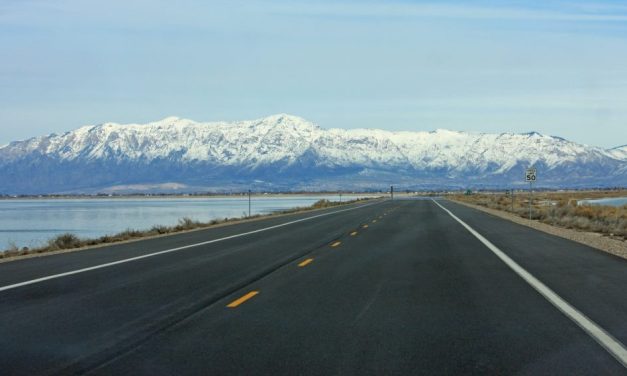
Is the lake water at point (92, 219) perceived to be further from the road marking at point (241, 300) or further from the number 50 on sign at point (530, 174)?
the road marking at point (241, 300)

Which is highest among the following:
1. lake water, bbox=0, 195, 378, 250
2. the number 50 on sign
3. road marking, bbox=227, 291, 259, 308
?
the number 50 on sign

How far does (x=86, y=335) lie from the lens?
8930mm

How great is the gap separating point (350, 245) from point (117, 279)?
9.35m

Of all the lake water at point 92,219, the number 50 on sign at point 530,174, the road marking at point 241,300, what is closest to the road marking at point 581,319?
the road marking at point 241,300

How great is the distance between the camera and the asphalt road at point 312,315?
765 cm

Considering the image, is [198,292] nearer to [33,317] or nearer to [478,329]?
[33,317]

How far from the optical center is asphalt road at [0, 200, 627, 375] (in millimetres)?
7648

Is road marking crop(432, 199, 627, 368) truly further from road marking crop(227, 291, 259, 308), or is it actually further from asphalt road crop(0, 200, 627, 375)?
road marking crop(227, 291, 259, 308)

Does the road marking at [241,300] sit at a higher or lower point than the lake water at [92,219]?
higher

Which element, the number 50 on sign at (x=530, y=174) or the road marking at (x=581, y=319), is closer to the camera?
the road marking at (x=581, y=319)

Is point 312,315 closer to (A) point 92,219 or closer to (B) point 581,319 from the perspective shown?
(B) point 581,319

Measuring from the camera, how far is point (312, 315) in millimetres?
10195

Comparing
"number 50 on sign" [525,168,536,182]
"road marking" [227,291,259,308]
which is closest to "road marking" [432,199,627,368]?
"road marking" [227,291,259,308]

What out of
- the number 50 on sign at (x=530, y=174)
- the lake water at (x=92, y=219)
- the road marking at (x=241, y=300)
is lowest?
the lake water at (x=92, y=219)
